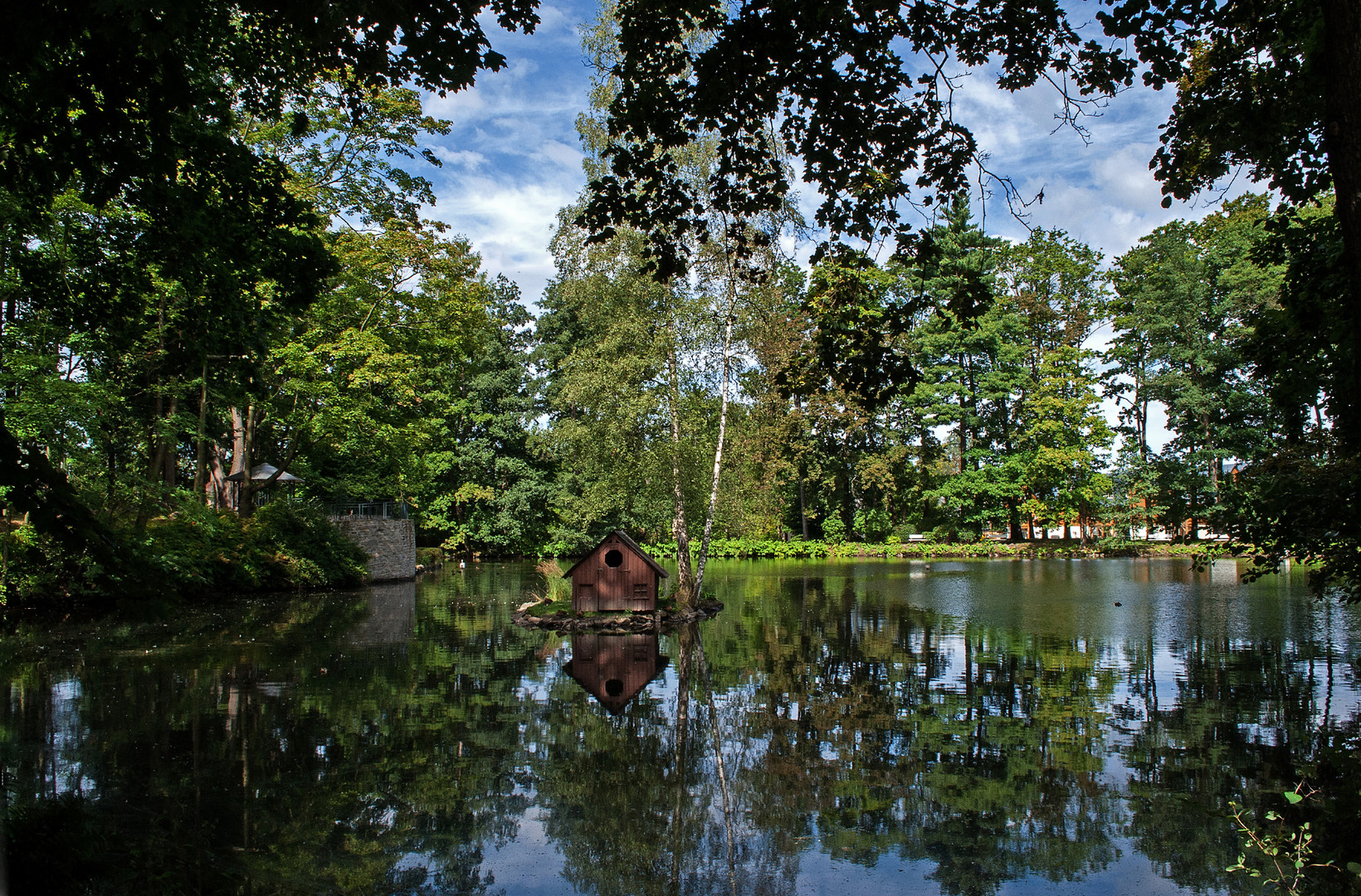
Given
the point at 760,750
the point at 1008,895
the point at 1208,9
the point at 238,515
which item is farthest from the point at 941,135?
the point at 238,515

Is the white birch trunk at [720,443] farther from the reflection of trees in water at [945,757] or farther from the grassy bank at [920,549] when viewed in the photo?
the grassy bank at [920,549]

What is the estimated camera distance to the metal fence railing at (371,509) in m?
31.1

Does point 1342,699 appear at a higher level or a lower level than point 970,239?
lower

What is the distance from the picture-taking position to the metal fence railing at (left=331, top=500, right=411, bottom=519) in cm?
3109

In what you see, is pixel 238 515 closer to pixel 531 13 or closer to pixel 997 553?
pixel 531 13

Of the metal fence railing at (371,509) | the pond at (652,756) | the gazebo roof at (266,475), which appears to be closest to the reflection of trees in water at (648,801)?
the pond at (652,756)

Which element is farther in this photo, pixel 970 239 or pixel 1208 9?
pixel 970 239

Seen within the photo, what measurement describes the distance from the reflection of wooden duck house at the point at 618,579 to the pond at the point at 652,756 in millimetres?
1971

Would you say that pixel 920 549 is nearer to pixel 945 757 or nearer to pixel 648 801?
pixel 945 757

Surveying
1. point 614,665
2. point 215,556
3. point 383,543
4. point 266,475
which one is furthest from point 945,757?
point 383,543

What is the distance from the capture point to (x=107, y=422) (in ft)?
61.1

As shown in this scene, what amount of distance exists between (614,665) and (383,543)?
67.6 feet

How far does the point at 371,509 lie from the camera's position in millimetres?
31906

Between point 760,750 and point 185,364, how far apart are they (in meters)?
8.35
